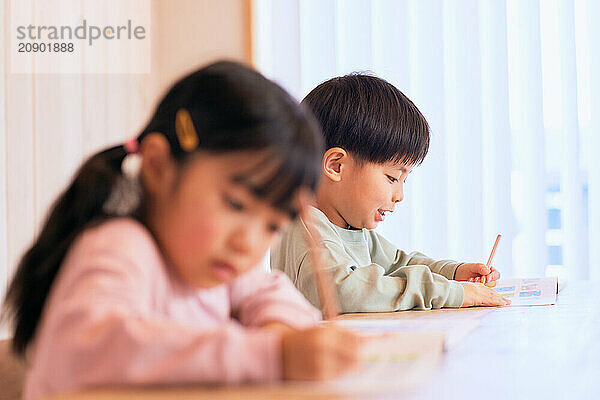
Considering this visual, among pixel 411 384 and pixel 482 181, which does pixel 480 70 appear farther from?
pixel 411 384

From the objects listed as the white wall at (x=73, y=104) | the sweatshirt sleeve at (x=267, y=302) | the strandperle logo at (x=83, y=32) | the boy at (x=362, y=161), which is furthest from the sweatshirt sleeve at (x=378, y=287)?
the strandperle logo at (x=83, y=32)

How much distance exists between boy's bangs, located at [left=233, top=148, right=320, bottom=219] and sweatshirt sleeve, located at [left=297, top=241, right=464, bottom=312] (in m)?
0.54

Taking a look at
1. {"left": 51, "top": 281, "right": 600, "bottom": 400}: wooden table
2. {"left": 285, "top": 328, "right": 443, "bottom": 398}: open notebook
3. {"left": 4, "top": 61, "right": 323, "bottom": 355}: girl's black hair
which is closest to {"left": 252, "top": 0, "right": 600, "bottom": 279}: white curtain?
{"left": 51, "top": 281, "right": 600, "bottom": 400}: wooden table

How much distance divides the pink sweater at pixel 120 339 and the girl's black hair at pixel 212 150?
0.16 ft

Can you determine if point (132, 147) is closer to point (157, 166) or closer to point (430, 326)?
point (157, 166)

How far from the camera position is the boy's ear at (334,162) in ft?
4.67

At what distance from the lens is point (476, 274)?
1.48m

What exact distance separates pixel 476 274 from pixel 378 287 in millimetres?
401

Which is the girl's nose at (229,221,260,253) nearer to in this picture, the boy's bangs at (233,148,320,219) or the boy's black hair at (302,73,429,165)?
the boy's bangs at (233,148,320,219)

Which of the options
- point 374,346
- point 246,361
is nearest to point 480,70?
point 374,346

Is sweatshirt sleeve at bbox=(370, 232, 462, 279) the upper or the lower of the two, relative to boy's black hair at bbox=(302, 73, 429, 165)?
lower

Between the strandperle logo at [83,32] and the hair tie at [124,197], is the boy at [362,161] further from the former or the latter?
the strandperle logo at [83,32]

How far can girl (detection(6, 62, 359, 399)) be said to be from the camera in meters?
0.49

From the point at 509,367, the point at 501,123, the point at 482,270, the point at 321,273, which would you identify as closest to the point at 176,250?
the point at 509,367
